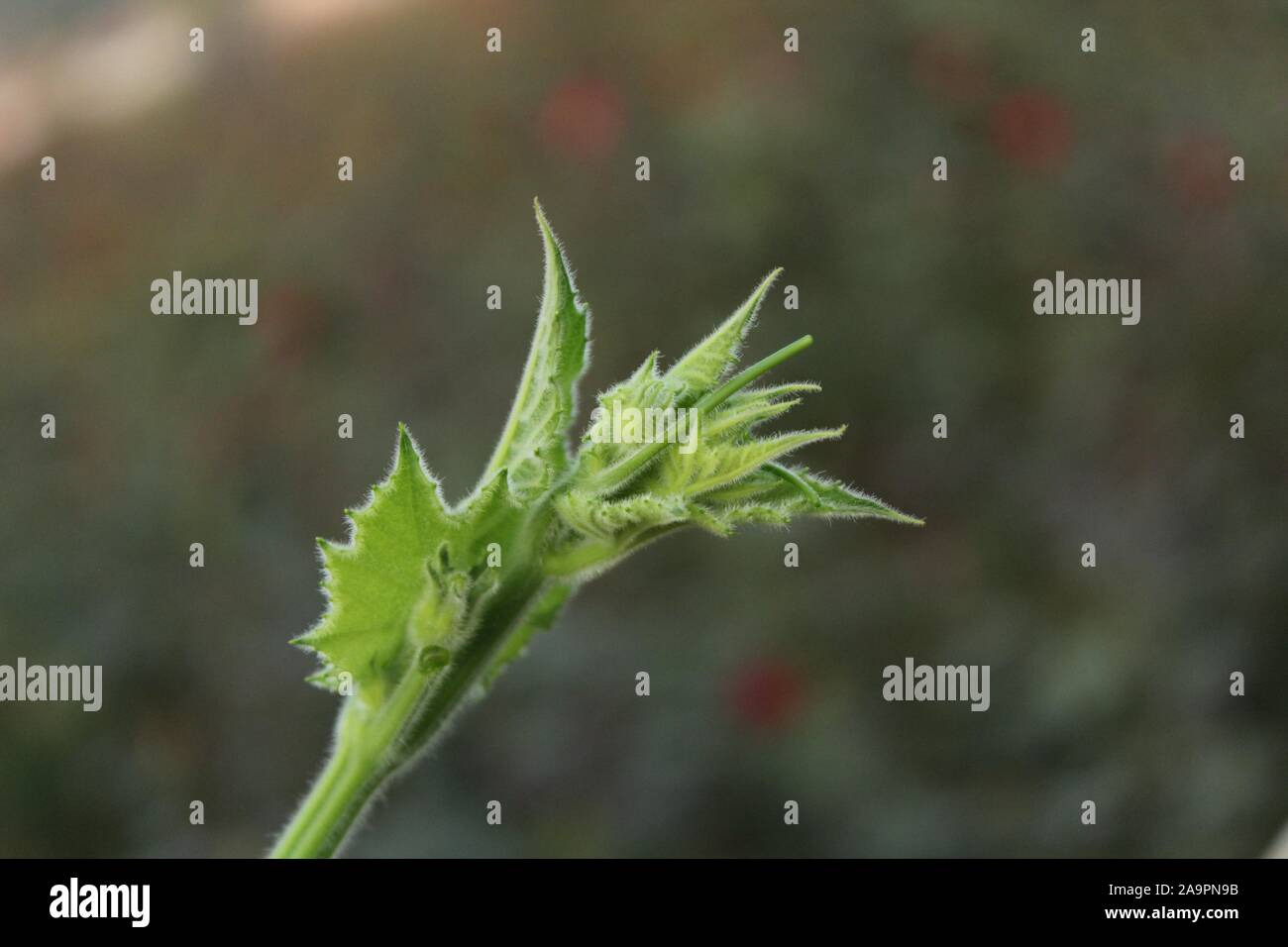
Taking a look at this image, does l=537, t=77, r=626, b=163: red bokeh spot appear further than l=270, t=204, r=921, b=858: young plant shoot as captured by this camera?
Yes

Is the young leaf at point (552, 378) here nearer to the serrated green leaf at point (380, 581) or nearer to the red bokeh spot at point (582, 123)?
the serrated green leaf at point (380, 581)

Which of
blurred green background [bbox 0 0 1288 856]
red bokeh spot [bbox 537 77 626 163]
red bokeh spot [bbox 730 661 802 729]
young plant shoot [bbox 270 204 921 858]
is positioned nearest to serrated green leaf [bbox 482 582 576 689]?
young plant shoot [bbox 270 204 921 858]

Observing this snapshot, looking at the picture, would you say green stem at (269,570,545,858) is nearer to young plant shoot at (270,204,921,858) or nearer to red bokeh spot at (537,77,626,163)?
young plant shoot at (270,204,921,858)

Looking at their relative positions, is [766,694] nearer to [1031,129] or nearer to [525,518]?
[1031,129]

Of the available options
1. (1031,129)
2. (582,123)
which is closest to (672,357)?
(582,123)

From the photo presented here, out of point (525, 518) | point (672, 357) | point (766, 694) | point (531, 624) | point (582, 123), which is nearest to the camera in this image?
point (525, 518)

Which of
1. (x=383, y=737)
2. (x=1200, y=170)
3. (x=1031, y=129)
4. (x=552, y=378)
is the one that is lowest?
(x=383, y=737)
